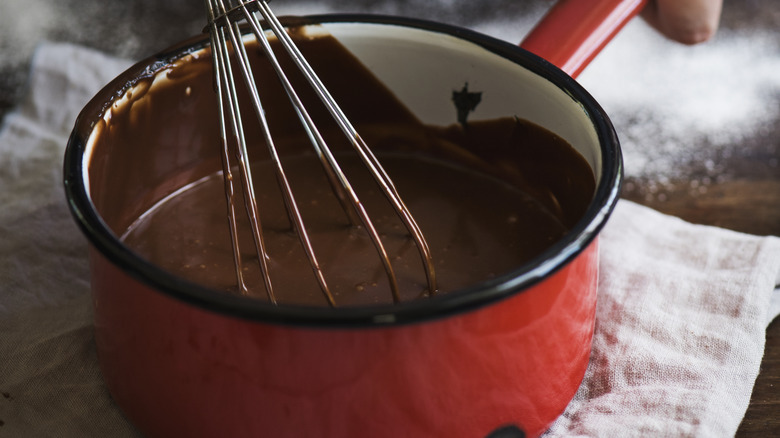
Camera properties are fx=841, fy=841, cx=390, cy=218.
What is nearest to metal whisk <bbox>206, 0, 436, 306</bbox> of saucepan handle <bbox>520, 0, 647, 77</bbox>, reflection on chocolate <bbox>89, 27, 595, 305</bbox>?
reflection on chocolate <bbox>89, 27, 595, 305</bbox>

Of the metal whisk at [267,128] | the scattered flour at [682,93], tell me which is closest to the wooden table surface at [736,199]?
the scattered flour at [682,93]

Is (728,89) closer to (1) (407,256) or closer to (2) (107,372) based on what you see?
(1) (407,256)

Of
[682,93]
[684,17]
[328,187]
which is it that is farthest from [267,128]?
[682,93]

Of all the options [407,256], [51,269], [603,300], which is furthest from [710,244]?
[51,269]

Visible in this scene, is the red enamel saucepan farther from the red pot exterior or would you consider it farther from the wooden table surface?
the wooden table surface

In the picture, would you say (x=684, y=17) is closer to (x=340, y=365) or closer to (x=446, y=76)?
(x=446, y=76)

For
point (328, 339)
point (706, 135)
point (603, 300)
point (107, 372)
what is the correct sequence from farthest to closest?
point (706, 135) < point (603, 300) < point (107, 372) < point (328, 339)

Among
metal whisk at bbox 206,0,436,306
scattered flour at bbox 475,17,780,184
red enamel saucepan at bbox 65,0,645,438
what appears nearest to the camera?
red enamel saucepan at bbox 65,0,645,438
